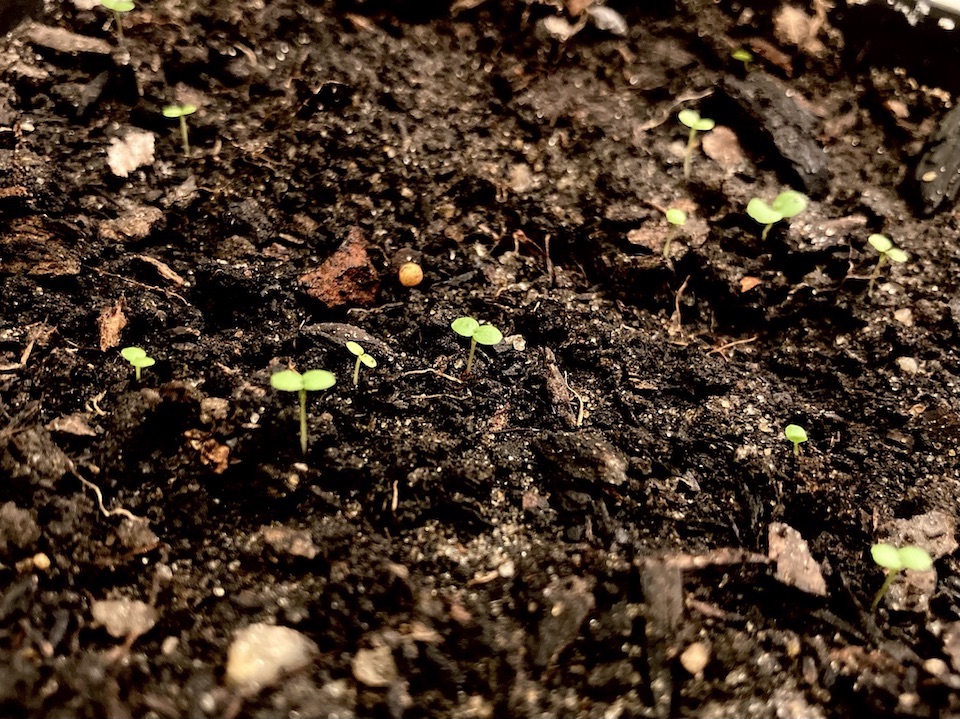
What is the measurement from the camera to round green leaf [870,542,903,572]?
3.21 ft

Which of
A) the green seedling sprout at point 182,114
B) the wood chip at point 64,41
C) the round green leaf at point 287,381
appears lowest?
the round green leaf at point 287,381

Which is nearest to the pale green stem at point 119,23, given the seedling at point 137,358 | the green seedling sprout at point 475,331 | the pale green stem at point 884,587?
the seedling at point 137,358

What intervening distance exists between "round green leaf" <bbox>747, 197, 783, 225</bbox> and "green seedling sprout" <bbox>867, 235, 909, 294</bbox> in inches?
8.3

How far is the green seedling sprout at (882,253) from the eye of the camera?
142 cm

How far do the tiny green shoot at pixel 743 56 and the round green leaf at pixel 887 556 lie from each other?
134 centimetres

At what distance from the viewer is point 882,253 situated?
4.83 feet

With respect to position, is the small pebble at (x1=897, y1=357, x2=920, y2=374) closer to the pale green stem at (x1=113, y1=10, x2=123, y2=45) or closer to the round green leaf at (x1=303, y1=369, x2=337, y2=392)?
the round green leaf at (x1=303, y1=369, x2=337, y2=392)

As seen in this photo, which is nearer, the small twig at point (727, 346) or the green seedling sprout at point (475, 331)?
the green seedling sprout at point (475, 331)

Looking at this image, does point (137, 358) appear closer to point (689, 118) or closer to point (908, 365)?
point (689, 118)

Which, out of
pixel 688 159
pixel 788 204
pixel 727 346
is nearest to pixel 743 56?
pixel 688 159

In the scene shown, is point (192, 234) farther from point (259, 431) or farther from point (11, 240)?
point (259, 431)

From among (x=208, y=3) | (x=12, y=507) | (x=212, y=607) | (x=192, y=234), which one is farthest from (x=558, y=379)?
(x=208, y=3)

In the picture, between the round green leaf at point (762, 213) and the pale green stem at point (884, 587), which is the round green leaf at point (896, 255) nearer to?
the round green leaf at point (762, 213)

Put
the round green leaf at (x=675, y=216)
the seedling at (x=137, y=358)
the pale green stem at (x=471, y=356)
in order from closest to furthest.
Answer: the seedling at (x=137, y=358), the pale green stem at (x=471, y=356), the round green leaf at (x=675, y=216)
